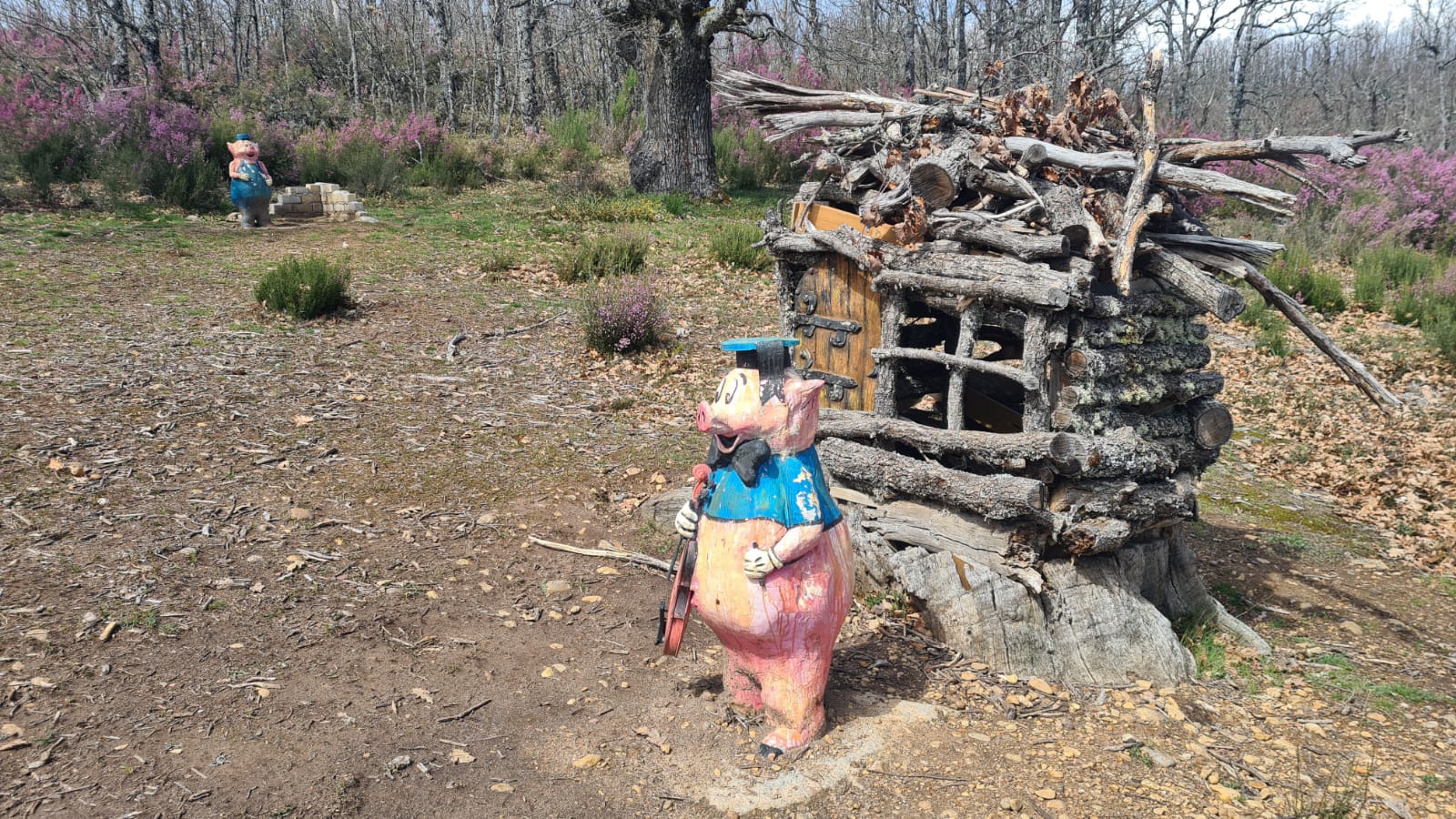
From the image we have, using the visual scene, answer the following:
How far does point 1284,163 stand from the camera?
477 centimetres

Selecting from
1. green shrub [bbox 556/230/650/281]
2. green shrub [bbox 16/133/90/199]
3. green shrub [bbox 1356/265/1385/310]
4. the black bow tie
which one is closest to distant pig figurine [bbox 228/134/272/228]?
green shrub [bbox 16/133/90/199]

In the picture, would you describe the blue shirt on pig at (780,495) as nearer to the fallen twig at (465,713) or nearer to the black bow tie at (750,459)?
the black bow tie at (750,459)

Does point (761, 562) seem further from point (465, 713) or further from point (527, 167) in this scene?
point (527, 167)

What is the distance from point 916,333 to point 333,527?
4008mm

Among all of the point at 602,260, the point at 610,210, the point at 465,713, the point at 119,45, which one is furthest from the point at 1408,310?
the point at 119,45

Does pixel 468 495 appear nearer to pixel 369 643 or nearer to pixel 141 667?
pixel 369 643

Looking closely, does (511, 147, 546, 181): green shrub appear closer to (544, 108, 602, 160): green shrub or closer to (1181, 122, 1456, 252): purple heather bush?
(544, 108, 602, 160): green shrub

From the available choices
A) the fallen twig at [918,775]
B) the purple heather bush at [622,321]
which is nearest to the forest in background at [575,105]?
the purple heather bush at [622,321]

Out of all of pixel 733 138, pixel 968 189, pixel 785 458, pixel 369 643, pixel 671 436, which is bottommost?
pixel 369 643

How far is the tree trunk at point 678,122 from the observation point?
14.6 meters

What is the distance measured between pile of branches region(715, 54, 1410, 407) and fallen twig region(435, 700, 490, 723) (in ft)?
10.3

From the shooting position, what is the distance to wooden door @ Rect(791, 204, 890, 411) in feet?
18.6

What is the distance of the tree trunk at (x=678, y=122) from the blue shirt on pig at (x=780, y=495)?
12.0 m

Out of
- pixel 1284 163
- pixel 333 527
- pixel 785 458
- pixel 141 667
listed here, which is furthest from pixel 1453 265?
pixel 141 667
